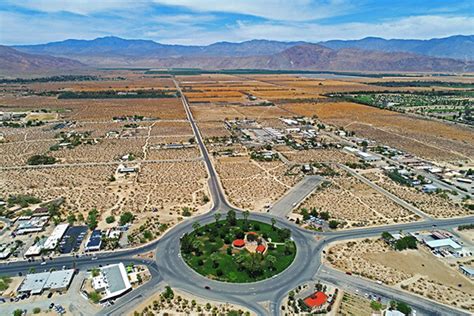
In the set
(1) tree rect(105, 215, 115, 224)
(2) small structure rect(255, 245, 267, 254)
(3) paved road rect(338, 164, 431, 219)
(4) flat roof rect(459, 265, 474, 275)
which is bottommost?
(4) flat roof rect(459, 265, 474, 275)

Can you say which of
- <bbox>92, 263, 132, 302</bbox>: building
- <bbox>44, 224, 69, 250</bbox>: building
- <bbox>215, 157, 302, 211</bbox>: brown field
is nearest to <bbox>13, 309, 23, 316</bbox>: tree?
<bbox>92, 263, 132, 302</bbox>: building

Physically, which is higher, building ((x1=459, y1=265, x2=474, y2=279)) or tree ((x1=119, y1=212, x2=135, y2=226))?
tree ((x1=119, y1=212, x2=135, y2=226))

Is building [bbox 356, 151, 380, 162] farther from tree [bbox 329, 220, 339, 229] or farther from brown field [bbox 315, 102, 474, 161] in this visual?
tree [bbox 329, 220, 339, 229]

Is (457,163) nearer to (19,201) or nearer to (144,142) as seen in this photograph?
(144,142)

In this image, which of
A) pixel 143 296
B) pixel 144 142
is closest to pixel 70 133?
pixel 144 142

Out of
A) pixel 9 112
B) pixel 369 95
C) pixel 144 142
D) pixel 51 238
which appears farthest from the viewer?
pixel 369 95

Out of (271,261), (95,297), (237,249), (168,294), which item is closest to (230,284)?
(271,261)

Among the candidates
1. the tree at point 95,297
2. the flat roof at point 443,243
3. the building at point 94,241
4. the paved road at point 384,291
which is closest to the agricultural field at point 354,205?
the flat roof at point 443,243
